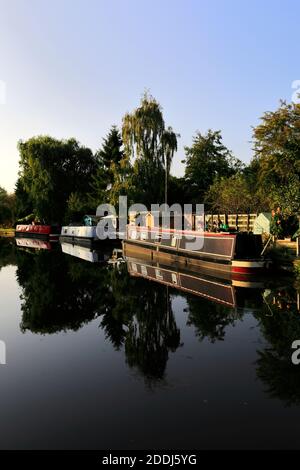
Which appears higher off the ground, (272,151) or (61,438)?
(272,151)

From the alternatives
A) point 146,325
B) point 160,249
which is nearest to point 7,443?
point 146,325

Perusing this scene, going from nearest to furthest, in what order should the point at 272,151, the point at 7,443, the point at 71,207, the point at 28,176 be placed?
1. the point at 7,443
2. the point at 272,151
3. the point at 71,207
4. the point at 28,176

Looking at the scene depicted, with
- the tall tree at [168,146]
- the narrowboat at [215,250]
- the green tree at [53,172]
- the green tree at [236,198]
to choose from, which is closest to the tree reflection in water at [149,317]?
the narrowboat at [215,250]

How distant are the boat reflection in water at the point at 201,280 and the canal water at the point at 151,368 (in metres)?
0.13

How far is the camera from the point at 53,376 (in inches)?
263

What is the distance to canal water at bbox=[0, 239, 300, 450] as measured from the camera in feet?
15.8

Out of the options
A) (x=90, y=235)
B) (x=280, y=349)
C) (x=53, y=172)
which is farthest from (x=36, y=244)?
(x=280, y=349)

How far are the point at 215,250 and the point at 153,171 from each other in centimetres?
1854

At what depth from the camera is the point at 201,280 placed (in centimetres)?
1540

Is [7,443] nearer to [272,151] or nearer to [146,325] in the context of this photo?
[146,325]

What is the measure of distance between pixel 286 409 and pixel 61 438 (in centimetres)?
300

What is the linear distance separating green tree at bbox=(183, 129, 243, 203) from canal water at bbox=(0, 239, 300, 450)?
1349 inches

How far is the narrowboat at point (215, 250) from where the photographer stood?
15.4 meters

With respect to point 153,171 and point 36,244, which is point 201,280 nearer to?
point 153,171
